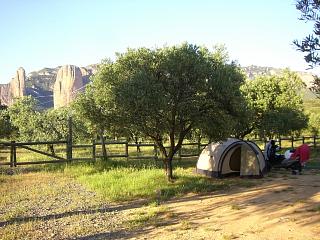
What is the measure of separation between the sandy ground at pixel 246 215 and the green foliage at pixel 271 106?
12.4 meters

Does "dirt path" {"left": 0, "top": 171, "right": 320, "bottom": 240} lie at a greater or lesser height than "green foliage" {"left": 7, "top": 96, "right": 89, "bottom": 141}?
lesser

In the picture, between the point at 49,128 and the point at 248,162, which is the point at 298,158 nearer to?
the point at 248,162

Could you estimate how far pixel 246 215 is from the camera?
34.9 feet

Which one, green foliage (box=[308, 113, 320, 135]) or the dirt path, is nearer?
the dirt path

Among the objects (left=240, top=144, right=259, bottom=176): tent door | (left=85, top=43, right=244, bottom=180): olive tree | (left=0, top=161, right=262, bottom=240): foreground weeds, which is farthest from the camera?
(left=240, top=144, right=259, bottom=176): tent door

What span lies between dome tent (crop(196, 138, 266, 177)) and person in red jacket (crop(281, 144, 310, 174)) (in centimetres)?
184

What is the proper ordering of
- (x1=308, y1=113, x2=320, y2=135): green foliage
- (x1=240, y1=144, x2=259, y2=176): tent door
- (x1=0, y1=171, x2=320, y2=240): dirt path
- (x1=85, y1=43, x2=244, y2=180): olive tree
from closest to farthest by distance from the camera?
(x1=0, y1=171, x2=320, y2=240): dirt path < (x1=85, y1=43, x2=244, y2=180): olive tree < (x1=240, y1=144, x2=259, y2=176): tent door < (x1=308, y1=113, x2=320, y2=135): green foliage

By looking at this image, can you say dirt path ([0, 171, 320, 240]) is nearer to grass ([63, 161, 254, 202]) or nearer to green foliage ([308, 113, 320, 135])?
grass ([63, 161, 254, 202])

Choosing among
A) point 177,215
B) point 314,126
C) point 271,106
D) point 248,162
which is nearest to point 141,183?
point 177,215

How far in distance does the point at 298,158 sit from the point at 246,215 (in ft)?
30.2

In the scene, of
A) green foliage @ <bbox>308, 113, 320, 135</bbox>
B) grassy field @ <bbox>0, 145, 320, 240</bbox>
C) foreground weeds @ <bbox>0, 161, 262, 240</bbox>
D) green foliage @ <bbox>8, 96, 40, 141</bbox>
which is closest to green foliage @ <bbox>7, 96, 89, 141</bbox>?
green foliage @ <bbox>8, 96, 40, 141</bbox>

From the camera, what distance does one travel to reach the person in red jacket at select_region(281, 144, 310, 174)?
60.1ft

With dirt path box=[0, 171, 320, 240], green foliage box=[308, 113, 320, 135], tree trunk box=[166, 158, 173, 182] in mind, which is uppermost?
green foliage box=[308, 113, 320, 135]

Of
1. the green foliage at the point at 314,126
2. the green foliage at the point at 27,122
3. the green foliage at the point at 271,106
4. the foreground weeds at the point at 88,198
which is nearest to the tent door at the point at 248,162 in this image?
the foreground weeds at the point at 88,198
